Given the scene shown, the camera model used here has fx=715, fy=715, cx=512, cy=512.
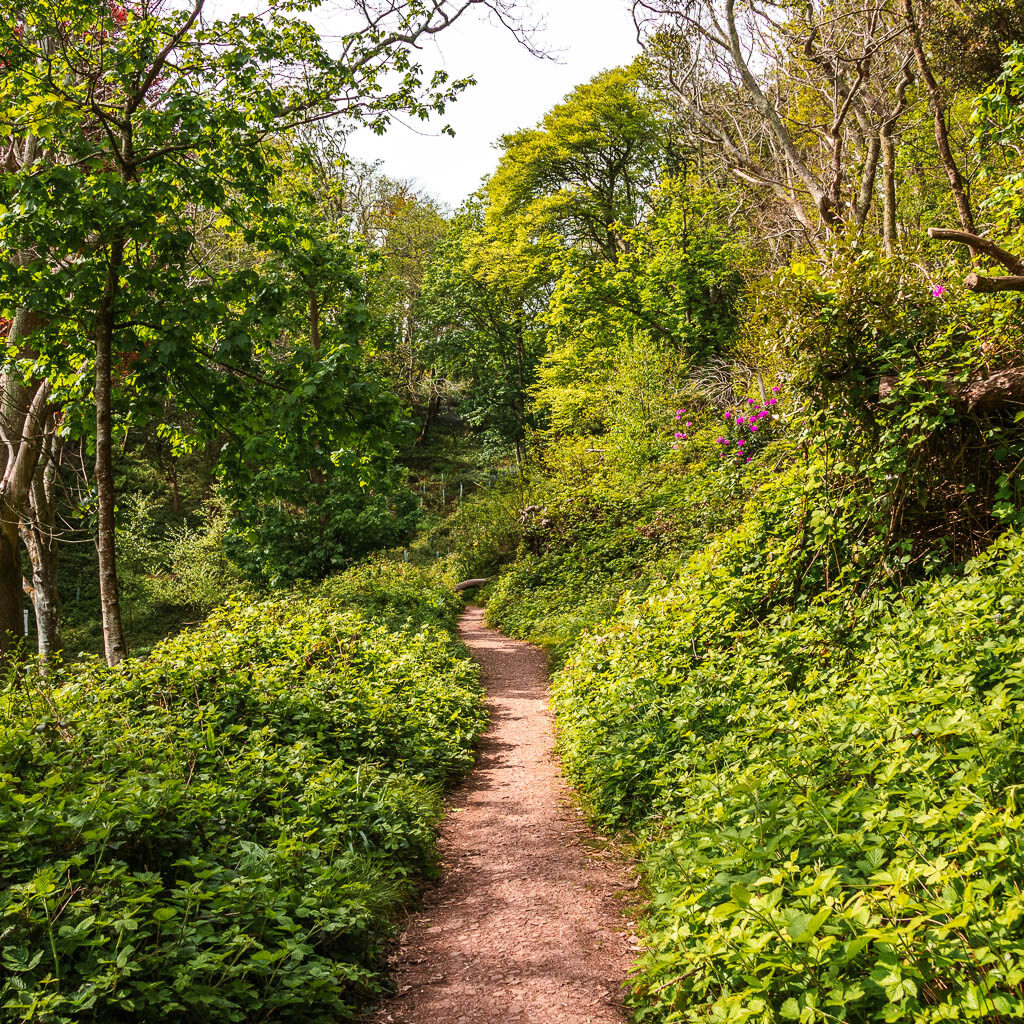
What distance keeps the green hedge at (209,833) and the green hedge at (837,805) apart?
1.52m

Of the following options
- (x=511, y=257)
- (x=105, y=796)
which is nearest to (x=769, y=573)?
(x=105, y=796)

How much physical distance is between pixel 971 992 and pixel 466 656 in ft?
32.8

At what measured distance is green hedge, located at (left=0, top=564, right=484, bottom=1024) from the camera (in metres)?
2.66

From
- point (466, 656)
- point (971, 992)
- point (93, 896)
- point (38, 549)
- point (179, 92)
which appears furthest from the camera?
point (466, 656)

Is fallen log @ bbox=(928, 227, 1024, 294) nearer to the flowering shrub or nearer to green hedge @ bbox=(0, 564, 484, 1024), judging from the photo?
the flowering shrub

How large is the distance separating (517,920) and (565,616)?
32.3ft

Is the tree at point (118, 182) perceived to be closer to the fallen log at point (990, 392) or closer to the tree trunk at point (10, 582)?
the tree trunk at point (10, 582)

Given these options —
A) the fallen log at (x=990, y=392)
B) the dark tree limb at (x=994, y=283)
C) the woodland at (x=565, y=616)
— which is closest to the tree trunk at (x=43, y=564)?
the woodland at (x=565, y=616)

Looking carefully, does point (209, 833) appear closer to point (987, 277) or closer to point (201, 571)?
point (987, 277)

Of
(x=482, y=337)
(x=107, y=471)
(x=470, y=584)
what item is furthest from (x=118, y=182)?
(x=482, y=337)

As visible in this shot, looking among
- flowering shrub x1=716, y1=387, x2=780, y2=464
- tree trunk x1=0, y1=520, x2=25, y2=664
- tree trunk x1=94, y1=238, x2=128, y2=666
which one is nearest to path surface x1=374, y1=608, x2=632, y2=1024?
tree trunk x1=94, y1=238, x2=128, y2=666

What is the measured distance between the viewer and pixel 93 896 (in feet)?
9.36

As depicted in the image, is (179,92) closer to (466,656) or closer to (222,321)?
(222,321)

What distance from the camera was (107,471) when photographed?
20.4ft
